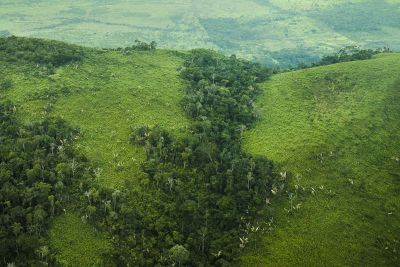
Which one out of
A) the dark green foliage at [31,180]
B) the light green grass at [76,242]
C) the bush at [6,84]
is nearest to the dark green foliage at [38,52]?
the bush at [6,84]

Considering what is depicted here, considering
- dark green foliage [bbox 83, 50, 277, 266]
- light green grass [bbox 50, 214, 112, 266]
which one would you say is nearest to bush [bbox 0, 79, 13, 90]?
dark green foliage [bbox 83, 50, 277, 266]

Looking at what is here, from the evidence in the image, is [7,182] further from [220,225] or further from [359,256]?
[359,256]

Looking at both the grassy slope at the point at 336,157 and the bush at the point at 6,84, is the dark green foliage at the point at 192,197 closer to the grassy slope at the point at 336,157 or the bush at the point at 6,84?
the grassy slope at the point at 336,157

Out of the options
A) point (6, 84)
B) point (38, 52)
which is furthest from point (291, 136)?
point (38, 52)

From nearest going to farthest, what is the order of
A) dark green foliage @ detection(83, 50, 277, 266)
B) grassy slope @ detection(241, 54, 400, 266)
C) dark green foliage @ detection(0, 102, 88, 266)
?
dark green foliage @ detection(0, 102, 88, 266) < dark green foliage @ detection(83, 50, 277, 266) < grassy slope @ detection(241, 54, 400, 266)

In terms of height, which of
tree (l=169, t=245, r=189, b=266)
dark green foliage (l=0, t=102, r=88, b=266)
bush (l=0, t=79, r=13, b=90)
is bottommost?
tree (l=169, t=245, r=189, b=266)

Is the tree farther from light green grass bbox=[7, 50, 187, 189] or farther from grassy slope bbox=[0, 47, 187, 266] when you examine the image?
light green grass bbox=[7, 50, 187, 189]

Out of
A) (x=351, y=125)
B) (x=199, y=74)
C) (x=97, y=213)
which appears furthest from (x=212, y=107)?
(x=97, y=213)
